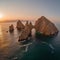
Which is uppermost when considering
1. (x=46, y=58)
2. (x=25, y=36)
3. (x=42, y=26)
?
(x=42, y=26)

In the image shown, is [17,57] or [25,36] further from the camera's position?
[25,36]

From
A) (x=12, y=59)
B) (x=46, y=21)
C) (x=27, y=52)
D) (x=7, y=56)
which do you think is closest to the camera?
(x=12, y=59)

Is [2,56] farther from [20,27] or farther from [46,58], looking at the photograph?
[20,27]

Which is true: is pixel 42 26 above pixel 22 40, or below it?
above

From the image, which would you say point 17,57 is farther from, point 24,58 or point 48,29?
point 48,29

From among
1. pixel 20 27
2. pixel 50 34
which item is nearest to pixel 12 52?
pixel 50 34

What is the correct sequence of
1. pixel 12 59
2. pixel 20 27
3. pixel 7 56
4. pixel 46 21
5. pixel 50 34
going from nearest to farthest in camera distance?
1. pixel 12 59
2. pixel 7 56
3. pixel 50 34
4. pixel 46 21
5. pixel 20 27
